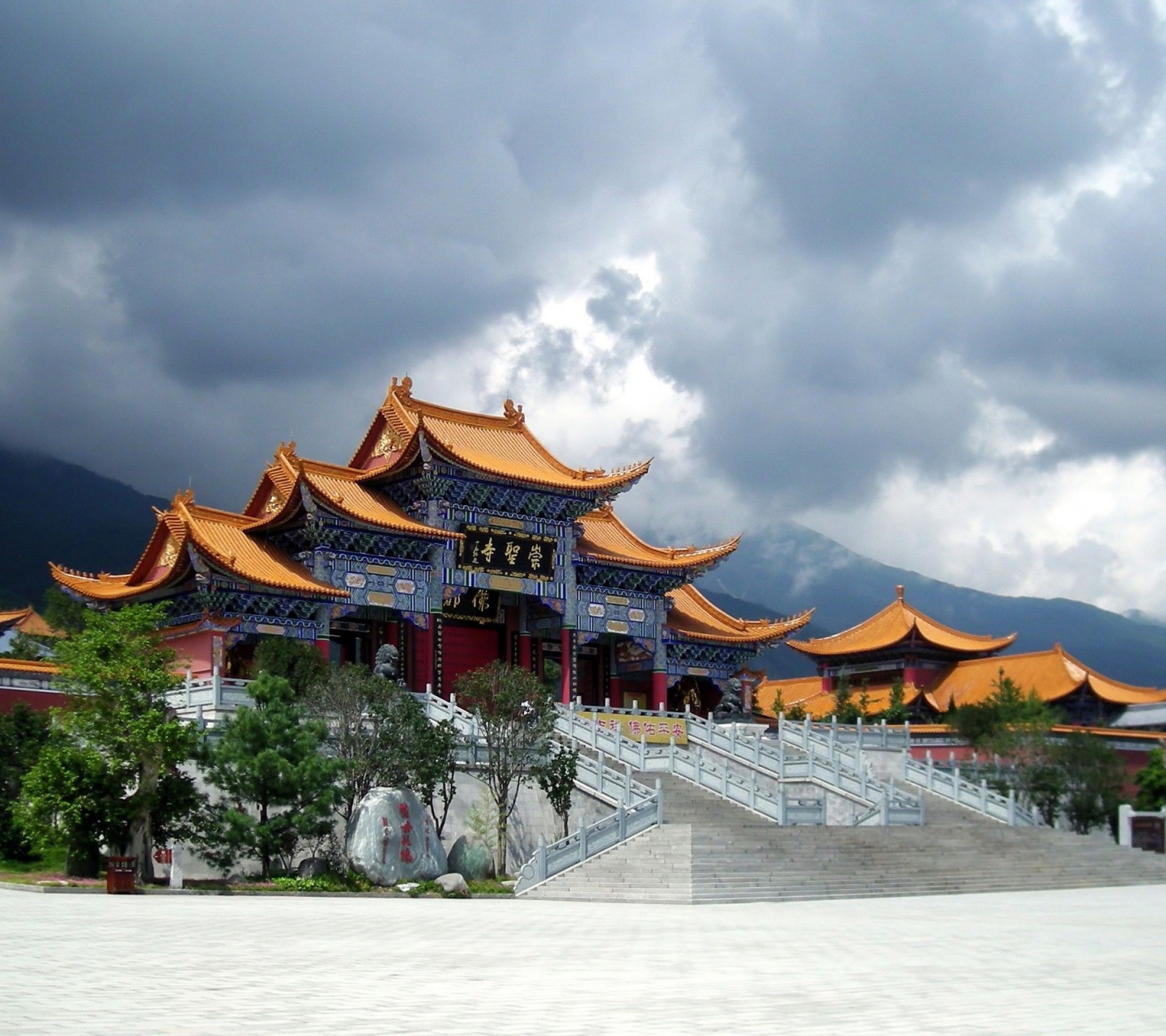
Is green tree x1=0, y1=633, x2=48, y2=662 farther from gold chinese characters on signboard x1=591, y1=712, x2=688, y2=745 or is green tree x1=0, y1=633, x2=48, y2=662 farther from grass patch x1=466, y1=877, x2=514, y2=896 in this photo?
grass patch x1=466, y1=877, x2=514, y2=896

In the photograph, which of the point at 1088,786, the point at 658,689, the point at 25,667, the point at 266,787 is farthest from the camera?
the point at 658,689

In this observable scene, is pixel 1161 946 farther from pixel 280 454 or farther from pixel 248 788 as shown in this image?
pixel 280 454

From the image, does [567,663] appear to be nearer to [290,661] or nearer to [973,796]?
[290,661]

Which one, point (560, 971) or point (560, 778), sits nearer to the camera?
point (560, 971)

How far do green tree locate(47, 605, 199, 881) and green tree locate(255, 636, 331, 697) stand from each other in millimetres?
6728

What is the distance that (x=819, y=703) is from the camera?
61688 mm

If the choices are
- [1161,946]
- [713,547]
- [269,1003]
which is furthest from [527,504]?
[269,1003]

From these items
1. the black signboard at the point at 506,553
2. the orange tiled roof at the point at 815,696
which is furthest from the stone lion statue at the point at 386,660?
the orange tiled roof at the point at 815,696

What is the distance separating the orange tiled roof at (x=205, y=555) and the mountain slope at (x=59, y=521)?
76.1m

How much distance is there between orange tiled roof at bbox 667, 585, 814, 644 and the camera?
4581 cm

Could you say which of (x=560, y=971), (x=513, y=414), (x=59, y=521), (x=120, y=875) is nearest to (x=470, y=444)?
(x=513, y=414)

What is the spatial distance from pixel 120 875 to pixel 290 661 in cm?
1103

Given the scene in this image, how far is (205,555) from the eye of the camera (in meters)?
34.9

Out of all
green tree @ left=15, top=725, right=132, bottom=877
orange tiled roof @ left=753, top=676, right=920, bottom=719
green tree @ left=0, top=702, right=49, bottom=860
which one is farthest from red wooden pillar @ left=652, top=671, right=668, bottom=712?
green tree @ left=15, top=725, right=132, bottom=877
